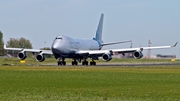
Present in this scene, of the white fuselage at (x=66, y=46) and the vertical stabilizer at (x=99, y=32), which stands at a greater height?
the vertical stabilizer at (x=99, y=32)

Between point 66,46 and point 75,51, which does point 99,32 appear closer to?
point 75,51

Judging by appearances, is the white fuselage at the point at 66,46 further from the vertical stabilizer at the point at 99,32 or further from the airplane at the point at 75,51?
the vertical stabilizer at the point at 99,32

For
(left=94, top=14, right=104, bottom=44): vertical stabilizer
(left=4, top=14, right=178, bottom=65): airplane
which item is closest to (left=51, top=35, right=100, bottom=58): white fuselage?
(left=4, top=14, right=178, bottom=65): airplane

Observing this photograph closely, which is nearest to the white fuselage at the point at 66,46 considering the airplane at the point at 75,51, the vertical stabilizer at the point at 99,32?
the airplane at the point at 75,51

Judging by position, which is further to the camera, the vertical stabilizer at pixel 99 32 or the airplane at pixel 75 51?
the vertical stabilizer at pixel 99 32

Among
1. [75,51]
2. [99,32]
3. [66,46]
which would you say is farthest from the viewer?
[99,32]

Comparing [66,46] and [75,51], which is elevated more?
[66,46]

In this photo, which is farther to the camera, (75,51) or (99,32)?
(99,32)

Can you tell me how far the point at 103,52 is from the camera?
87.4 meters

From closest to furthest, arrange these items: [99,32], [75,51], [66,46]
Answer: [66,46] → [75,51] → [99,32]

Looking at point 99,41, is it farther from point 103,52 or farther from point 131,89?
point 131,89

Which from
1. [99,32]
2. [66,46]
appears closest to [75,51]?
[66,46]

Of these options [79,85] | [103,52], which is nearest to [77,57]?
[103,52]

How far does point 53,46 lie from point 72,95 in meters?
57.5
